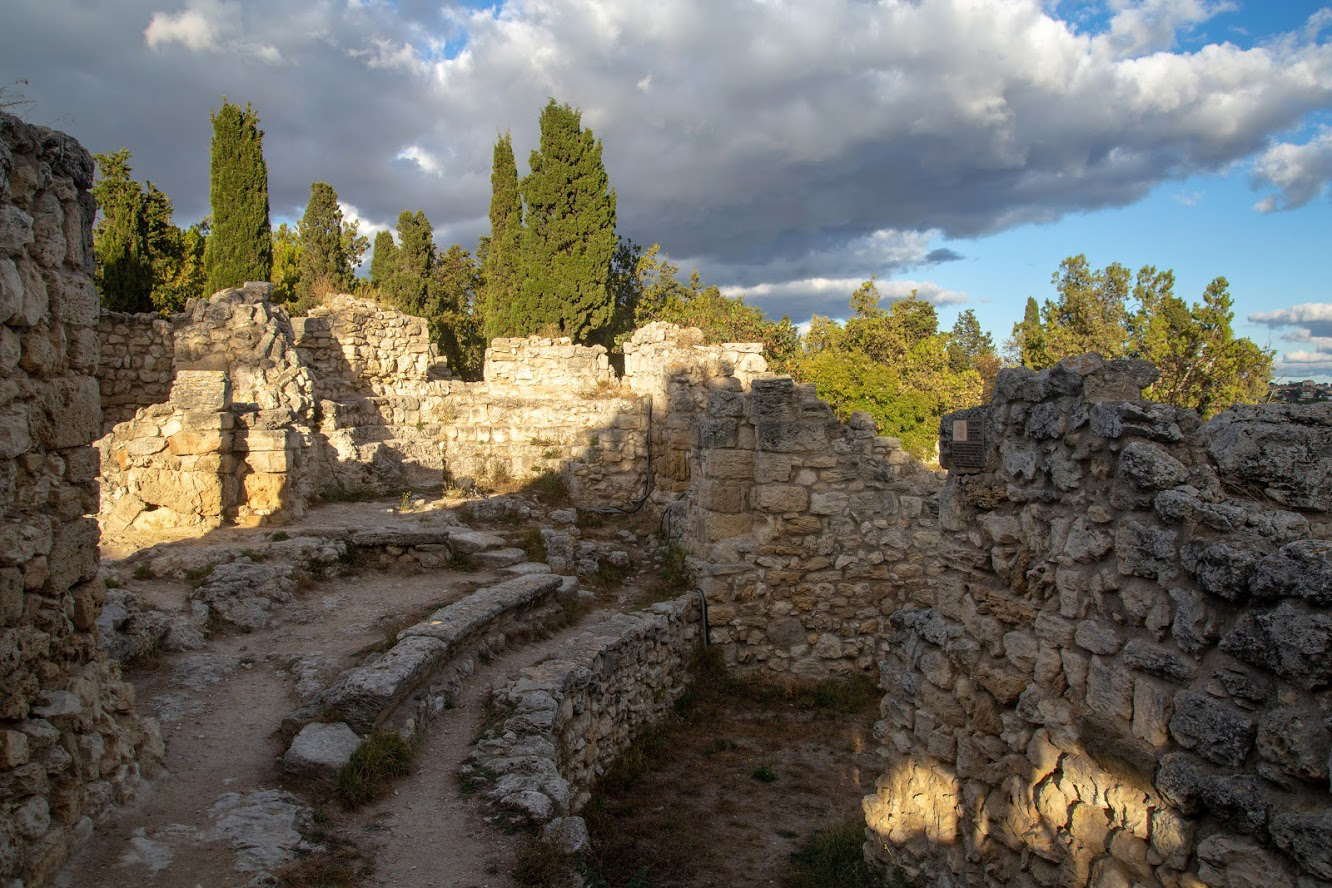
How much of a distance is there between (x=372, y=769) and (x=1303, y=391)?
5.74m

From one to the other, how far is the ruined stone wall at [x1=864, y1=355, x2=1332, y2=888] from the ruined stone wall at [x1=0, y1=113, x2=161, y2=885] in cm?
430

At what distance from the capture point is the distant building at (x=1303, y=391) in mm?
4277

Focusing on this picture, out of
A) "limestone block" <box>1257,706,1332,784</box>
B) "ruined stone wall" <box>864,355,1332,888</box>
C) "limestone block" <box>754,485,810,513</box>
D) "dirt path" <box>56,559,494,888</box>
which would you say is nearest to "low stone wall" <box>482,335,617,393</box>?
"dirt path" <box>56,559,494,888</box>

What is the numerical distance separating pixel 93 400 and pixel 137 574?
14.8ft

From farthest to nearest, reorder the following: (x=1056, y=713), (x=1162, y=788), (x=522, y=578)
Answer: (x=522, y=578)
(x=1056, y=713)
(x=1162, y=788)

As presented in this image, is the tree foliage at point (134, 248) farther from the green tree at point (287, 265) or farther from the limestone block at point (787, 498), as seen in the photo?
the limestone block at point (787, 498)

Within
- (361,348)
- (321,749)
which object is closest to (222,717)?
(321,749)

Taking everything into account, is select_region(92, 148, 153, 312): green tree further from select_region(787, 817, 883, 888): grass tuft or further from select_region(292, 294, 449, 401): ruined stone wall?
select_region(787, 817, 883, 888): grass tuft

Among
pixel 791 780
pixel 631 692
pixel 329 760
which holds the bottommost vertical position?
pixel 791 780

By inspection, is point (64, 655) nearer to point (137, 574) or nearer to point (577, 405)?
point (137, 574)

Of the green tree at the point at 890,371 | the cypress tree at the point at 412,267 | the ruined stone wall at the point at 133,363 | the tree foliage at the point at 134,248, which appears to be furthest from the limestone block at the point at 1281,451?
the cypress tree at the point at 412,267

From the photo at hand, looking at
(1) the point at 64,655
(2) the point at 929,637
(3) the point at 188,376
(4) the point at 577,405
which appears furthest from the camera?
(4) the point at 577,405

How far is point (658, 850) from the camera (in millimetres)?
5801

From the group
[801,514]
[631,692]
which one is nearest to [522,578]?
[631,692]
